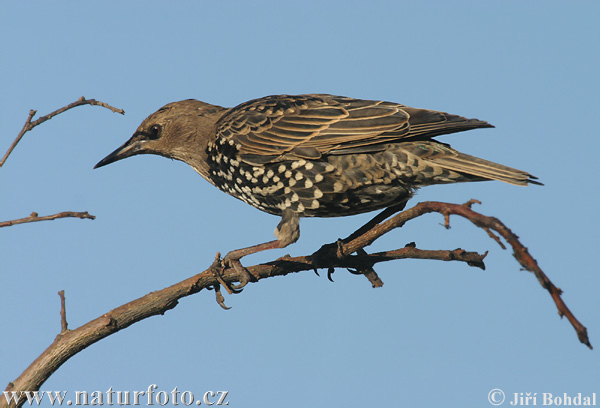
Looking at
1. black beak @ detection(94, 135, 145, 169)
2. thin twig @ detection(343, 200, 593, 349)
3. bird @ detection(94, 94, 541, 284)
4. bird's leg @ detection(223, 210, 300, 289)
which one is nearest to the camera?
thin twig @ detection(343, 200, 593, 349)

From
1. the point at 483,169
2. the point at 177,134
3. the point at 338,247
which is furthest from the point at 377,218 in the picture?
the point at 177,134

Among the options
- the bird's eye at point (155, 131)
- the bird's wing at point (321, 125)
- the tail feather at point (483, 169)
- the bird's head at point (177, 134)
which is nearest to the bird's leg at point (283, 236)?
the bird's wing at point (321, 125)

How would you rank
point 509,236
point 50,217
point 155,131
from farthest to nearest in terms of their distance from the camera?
point 155,131 < point 50,217 < point 509,236

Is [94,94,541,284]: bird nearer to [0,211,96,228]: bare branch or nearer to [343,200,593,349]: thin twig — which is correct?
[343,200,593,349]: thin twig

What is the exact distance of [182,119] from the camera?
759 centimetres

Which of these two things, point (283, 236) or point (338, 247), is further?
point (283, 236)

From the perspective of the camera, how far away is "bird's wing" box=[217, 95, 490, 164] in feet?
20.7

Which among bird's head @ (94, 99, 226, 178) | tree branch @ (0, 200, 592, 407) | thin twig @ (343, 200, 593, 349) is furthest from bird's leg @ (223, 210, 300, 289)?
thin twig @ (343, 200, 593, 349)

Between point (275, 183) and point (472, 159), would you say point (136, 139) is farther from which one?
point (472, 159)

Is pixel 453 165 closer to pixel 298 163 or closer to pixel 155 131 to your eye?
pixel 298 163

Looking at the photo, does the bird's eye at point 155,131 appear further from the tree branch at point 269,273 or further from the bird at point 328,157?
the tree branch at point 269,273

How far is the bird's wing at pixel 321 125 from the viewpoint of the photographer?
6324 millimetres

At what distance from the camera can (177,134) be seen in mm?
7570

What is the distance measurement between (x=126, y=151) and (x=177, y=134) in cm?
60
